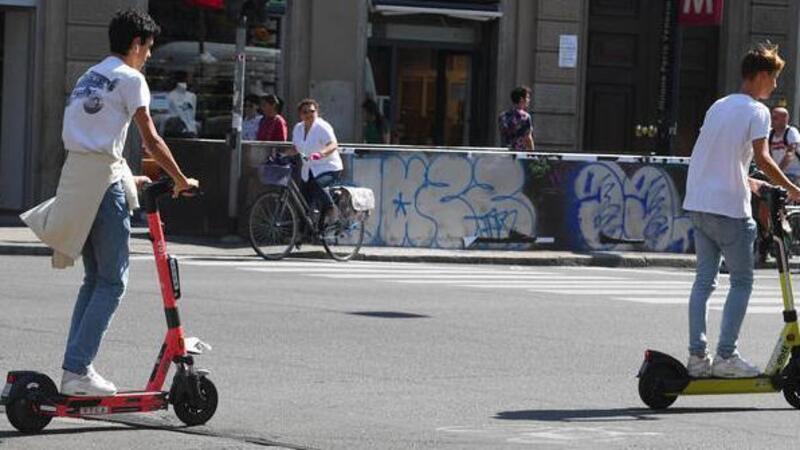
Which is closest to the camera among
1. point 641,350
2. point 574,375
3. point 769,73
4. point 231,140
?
point 769,73

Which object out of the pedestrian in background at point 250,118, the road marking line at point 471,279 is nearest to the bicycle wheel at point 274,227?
the road marking line at point 471,279

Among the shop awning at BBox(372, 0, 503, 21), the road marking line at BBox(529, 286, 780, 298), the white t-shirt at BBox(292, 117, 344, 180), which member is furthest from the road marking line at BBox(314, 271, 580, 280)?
the shop awning at BBox(372, 0, 503, 21)

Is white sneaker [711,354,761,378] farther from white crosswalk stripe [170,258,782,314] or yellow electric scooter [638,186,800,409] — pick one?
white crosswalk stripe [170,258,782,314]

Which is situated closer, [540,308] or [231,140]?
[540,308]

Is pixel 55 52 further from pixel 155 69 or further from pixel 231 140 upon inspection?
pixel 231 140

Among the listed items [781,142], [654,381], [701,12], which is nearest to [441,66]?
[701,12]

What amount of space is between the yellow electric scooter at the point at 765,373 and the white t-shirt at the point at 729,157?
0.20 meters

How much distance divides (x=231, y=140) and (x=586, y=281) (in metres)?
4.94

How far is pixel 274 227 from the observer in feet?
65.4

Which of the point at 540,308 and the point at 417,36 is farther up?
the point at 417,36

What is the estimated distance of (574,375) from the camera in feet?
35.7

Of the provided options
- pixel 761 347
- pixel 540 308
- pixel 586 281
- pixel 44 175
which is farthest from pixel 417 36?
pixel 761 347

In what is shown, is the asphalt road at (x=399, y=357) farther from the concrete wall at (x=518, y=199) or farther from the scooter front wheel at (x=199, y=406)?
the concrete wall at (x=518, y=199)

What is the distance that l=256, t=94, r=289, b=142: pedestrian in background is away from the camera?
74.4 feet
